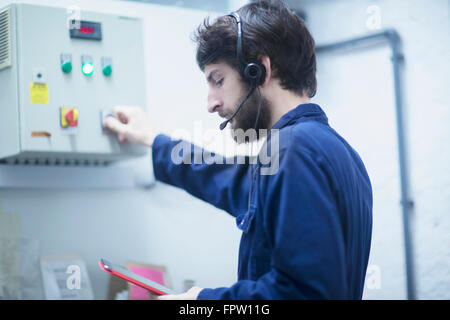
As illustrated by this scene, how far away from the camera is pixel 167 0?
1.94 metres

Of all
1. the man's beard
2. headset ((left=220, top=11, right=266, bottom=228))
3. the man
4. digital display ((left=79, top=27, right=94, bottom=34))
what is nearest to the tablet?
the man

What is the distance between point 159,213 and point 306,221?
1.05 metres

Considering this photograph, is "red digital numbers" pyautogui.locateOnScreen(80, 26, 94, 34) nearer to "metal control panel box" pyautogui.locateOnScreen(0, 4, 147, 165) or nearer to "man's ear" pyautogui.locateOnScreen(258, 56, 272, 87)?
"metal control panel box" pyautogui.locateOnScreen(0, 4, 147, 165)

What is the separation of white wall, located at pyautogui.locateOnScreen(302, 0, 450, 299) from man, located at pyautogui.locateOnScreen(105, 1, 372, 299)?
2.50ft

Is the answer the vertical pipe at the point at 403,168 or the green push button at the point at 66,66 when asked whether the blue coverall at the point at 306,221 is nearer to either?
the green push button at the point at 66,66

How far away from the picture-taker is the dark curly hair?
3.68 feet

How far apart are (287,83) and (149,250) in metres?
0.91

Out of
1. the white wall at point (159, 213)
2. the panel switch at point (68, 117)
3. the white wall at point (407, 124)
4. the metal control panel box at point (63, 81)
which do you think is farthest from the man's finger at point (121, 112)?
the white wall at point (407, 124)

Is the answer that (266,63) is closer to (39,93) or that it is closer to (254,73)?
(254,73)

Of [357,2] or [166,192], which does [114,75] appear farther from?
[357,2]

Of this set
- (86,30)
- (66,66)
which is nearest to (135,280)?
(66,66)

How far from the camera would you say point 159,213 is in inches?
74.1

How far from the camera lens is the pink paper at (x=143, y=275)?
167cm
